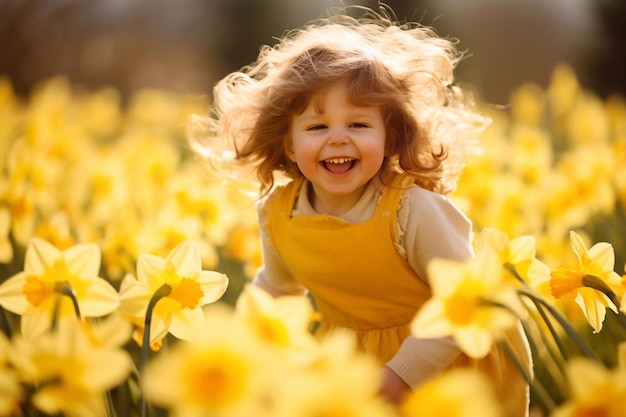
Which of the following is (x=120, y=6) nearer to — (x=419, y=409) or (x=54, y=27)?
(x=54, y=27)

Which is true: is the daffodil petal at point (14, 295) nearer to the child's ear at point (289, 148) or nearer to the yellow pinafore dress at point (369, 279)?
the yellow pinafore dress at point (369, 279)

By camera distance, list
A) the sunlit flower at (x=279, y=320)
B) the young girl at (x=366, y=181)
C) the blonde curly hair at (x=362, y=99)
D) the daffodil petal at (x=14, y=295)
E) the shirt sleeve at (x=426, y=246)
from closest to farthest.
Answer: the sunlit flower at (x=279, y=320), the daffodil petal at (x=14, y=295), the shirt sleeve at (x=426, y=246), the young girl at (x=366, y=181), the blonde curly hair at (x=362, y=99)

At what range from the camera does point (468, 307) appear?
1084 mm

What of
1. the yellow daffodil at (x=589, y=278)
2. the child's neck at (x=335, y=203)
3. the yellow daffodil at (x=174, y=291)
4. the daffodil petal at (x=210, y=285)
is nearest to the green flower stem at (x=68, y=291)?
the yellow daffodil at (x=174, y=291)

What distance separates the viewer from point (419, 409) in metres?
0.84

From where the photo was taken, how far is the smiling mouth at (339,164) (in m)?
1.82

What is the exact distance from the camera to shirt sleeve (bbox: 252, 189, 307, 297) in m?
2.09

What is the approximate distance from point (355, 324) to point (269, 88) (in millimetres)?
637

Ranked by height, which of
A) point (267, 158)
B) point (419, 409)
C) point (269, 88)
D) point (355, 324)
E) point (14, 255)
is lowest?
point (14, 255)

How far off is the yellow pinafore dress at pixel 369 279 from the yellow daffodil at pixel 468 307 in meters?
0.71

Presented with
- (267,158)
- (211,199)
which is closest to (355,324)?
(267,158)

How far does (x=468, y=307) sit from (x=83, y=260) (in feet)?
2.40

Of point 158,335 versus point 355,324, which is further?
point 355,324

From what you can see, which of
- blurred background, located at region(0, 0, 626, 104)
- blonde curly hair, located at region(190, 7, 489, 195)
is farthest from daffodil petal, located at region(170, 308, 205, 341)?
blurred background, located at region(0, 0, 626, 104)
